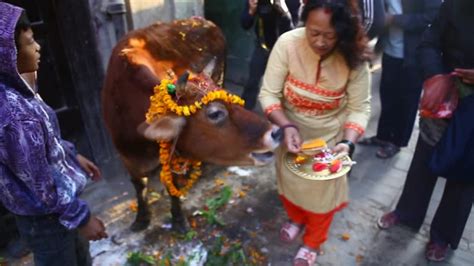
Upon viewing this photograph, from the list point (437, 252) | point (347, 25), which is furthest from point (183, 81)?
point (437, 252)

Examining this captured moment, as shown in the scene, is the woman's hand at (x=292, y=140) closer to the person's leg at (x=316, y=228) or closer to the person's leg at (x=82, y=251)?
the person's leg at (x=316, y=228)

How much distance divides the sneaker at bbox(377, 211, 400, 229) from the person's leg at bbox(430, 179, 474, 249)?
38cm

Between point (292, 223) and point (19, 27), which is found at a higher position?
point (19, 27)

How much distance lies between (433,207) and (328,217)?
1.65 m

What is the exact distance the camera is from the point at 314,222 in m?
3.26

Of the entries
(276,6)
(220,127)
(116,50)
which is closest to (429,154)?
(220,127)

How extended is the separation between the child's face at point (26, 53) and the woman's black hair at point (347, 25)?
5.54 feet

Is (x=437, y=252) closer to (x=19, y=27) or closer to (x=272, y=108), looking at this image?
(x=272, y=108)

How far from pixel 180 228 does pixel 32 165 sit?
2127mm

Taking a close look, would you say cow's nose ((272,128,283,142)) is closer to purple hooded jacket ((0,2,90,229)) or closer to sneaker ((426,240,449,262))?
purple hooded jacket ((0,2,90,229))

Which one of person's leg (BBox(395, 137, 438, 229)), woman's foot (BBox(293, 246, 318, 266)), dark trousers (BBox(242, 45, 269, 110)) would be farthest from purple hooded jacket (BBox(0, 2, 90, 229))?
dark trousers (BBox(242, 45, 269, 110))

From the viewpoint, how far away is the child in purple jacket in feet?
5.98

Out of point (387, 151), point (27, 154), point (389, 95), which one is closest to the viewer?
point (27, 154)

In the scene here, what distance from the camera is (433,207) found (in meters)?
4.18
